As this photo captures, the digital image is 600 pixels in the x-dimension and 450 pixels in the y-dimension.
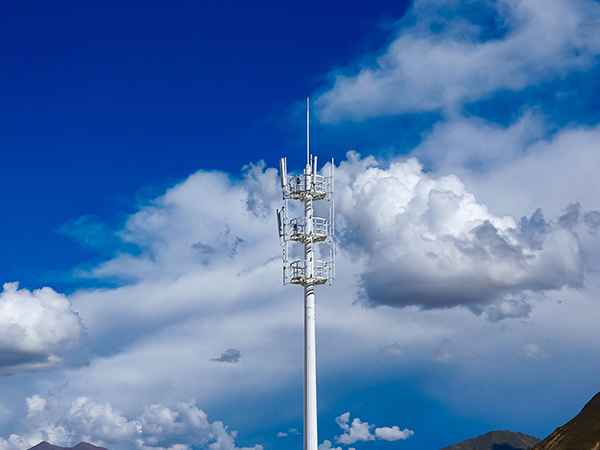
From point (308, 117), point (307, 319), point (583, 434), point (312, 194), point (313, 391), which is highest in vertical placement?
point (308, 117)

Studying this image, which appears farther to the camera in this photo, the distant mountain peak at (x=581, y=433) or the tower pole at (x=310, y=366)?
the tower pole at (x=310, y=366)

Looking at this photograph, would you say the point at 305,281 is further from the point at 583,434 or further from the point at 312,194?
the point at 583,434

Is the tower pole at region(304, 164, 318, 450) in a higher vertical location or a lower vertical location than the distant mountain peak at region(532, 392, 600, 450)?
higher

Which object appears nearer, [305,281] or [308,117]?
[305,281]

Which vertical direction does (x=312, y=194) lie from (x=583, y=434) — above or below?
above

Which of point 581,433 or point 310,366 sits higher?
point 310,366

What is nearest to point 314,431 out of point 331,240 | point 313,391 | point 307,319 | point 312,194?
point 313,391

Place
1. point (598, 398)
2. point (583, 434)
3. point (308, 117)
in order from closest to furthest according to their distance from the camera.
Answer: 1. point (583, 434)
2. point (598, 398)
3. point (308, 117)

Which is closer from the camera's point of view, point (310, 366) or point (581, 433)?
point (581, 433)

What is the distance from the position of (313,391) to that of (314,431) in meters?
3.76

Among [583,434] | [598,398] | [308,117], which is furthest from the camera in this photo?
[308,117]

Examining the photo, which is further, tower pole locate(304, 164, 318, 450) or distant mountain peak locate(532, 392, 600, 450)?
tower pole locate(304, 164, 318, 450)

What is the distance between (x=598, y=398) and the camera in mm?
73375

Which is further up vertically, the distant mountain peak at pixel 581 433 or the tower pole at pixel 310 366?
the tower pole at pixel 310 366
